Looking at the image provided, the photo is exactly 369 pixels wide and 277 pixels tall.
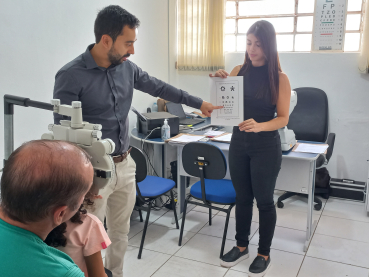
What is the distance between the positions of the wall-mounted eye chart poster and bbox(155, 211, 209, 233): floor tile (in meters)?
2.23

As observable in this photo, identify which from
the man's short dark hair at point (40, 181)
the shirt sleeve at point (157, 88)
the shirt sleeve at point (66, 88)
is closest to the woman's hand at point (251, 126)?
the shirt sleeve at point (157, 88)

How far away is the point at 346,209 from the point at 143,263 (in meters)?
2.12

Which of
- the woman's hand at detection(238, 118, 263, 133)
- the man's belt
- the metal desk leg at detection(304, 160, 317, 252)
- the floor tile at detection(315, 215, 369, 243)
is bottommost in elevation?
the floor tile at detection(315, 215, 369, 243)

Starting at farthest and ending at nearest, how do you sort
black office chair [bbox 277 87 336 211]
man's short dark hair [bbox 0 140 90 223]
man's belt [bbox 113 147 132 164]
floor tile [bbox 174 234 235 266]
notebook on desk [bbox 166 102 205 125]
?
notebook on desk [bbox 166 102 205 125] < black office chair [bbox 277 87 336 211] < floor tile [bbox 174 234 235 266] < man's belt [bbox 113 147 132 164] < man's short dark hair [bbox 0 140 90 223]

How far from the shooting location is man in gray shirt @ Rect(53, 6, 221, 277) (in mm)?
1657

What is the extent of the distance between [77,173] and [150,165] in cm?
294

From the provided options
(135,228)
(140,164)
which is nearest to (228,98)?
(140,164)

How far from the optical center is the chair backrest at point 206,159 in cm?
248

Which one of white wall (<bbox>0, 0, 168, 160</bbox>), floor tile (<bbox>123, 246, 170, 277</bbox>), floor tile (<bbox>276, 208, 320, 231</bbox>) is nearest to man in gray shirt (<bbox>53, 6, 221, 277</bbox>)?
floor tile (<bbox>123, 246, 170, 277</bbox>)

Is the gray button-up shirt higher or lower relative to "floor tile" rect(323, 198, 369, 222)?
higher

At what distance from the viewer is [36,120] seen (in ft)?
8.46

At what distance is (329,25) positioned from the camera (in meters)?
3.79

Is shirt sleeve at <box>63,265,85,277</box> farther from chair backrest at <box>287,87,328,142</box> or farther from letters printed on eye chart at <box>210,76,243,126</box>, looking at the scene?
chair backrest at <box>287,87,328,142</box>

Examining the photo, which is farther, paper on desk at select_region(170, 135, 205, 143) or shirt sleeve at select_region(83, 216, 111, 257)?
paper on desk at select_region(170, 135, 205, 143)
